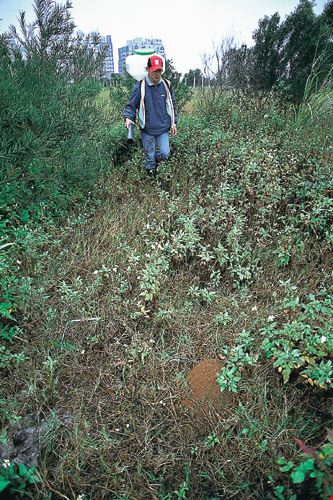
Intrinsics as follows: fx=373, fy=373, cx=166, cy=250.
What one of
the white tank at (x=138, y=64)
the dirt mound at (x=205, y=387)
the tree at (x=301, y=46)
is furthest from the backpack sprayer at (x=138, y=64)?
the dirt mound at (x=205, y=387)

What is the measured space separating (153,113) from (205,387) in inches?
149

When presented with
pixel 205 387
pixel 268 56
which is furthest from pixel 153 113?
pixel 268 56

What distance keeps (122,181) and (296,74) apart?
5007 millimetres

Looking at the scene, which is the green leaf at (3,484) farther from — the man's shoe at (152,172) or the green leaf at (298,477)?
the man's shoe at (152,172)

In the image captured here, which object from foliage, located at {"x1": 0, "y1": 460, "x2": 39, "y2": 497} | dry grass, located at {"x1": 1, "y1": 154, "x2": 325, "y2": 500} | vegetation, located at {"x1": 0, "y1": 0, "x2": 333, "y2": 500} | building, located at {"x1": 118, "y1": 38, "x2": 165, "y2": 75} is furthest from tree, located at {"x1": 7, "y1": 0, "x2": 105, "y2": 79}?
foliage, located at {"x1": 0, "y1": 460, "x2": 39, "y2": 497}

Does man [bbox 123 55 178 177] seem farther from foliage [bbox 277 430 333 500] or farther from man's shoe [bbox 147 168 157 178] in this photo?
foliage [bbox 277 430 333 500]

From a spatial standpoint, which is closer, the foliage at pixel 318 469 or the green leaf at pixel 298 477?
the foliage at pixel 318 469

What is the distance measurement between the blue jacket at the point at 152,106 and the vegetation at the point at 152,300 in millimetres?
266

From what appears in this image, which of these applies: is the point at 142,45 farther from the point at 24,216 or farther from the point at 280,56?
the point at 24,216

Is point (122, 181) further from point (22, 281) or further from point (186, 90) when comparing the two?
point (186, 90)

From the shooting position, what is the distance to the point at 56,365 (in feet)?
8.88

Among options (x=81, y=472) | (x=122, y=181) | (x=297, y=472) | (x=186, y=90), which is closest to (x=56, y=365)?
(x=81, y=472)

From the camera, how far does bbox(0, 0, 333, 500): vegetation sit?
222 centimetres

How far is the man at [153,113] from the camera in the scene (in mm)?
5004
